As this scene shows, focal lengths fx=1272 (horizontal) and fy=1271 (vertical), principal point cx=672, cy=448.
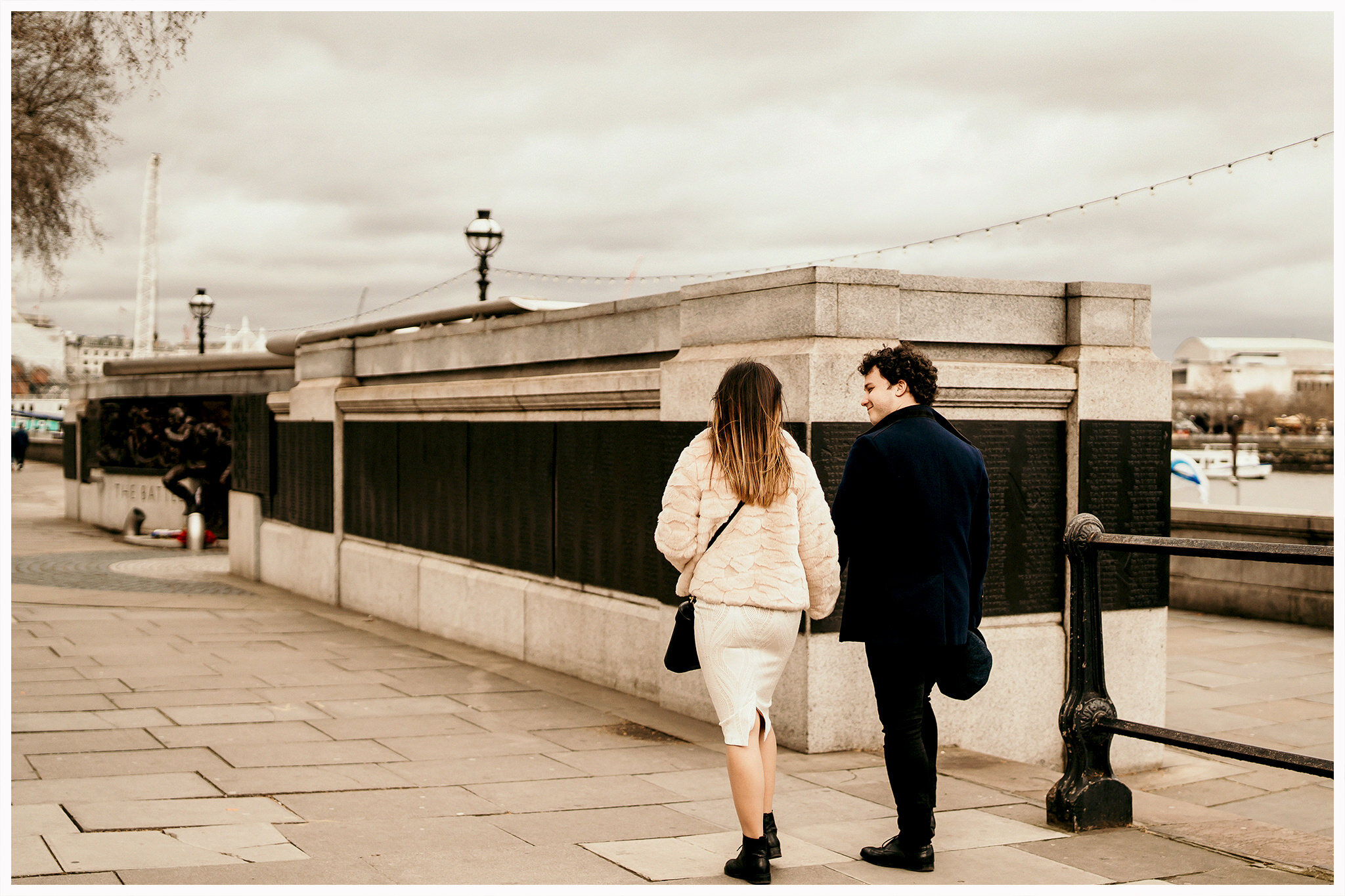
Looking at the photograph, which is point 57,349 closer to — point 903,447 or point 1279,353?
point 1279,353

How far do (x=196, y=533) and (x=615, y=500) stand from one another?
442 inches

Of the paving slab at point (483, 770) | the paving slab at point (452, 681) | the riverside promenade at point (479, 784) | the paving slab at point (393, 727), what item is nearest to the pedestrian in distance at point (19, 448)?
the riverside promenade at point (479, 784)

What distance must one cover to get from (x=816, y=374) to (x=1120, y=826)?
2346mm

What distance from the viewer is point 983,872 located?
430cm

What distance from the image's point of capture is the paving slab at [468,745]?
601 centimetres

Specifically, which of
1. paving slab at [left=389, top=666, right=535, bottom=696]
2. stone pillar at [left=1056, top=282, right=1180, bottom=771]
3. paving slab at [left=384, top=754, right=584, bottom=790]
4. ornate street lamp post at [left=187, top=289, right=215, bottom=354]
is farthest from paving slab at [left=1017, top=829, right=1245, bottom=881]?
ornate street lamp post at [left=187, top=289, right=215, bottom=354]

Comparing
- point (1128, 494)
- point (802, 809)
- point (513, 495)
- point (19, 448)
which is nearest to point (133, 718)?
point (513, 495)

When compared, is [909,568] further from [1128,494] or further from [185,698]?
[185,698]

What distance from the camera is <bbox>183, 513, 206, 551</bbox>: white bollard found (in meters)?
17.0

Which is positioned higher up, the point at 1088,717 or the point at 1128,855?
the point at 1088,717

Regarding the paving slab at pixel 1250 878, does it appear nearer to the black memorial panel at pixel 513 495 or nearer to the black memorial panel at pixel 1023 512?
the black memorial panel at pixel 1023 512

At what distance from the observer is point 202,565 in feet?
49.5

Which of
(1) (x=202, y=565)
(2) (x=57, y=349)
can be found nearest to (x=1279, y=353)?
(2) (x=57, y=349)

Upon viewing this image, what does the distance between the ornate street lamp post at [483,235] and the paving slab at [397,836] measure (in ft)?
40.8
